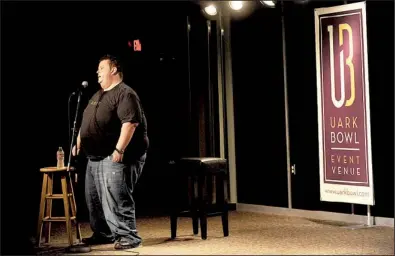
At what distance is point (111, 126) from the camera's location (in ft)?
19.6

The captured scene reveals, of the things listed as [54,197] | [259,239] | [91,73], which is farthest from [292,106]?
[54,197]

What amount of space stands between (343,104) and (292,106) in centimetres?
102

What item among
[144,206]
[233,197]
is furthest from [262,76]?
[144,206]

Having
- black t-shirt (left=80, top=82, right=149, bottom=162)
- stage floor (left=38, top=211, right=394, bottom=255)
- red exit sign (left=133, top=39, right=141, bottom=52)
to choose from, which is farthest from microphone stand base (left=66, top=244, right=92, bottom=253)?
red exit sign (left=133, top=39, right=141, bottom=52)

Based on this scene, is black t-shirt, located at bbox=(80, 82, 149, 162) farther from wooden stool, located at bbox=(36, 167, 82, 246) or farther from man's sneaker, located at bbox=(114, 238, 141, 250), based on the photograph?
man's sneaker, located at bbox=(114, 238, 141, 250)

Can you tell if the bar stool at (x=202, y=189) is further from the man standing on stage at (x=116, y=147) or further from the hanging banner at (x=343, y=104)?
the hanging banner at (x=343, y=104)

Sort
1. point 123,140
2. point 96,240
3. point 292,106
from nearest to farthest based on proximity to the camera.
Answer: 1. point 123,140
2. point 96,240
3. point 292,106

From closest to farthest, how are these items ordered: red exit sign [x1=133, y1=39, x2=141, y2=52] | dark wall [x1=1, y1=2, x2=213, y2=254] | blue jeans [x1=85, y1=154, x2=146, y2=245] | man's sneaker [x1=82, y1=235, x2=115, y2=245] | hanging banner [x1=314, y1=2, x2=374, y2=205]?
blue jeans [x1=85, y1=154, x2=146, y2=245]
man's sneaker [x1=82, y1=235, x2=115, y2=245]
hanging banner [x1=314, y1=2, x2=374, y2=205]
dark wall [x1=1, y1=2, x2=213, y2=254]
red exit sign [x1=133, y1=39, x2=141, y2=52]

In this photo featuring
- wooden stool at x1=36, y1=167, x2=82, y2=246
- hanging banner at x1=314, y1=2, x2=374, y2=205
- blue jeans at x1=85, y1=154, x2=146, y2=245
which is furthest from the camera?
hanging banner at x1=314, y1=2, x2=374, y2=205

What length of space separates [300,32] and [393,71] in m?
1.34

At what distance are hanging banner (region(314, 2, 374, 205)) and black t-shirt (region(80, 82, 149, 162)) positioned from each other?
2.01m

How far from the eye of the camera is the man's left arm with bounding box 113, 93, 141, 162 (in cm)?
582

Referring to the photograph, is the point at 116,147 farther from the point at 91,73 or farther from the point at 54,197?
the point at 91,73

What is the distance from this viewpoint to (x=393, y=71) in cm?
664
